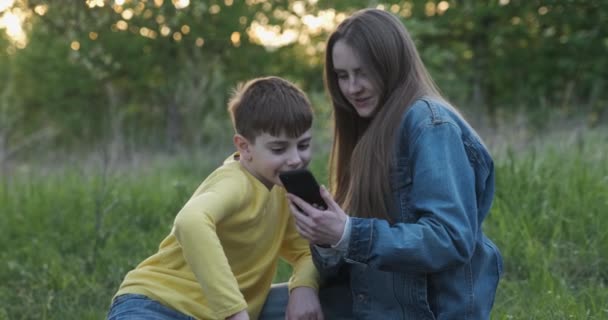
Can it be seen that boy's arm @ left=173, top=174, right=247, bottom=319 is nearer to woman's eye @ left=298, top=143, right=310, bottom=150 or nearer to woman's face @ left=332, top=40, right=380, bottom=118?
woman's eye @ left=298, top=143, right=310, bottom=150

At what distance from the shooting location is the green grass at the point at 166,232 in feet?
12.5

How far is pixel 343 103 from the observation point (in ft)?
9.37

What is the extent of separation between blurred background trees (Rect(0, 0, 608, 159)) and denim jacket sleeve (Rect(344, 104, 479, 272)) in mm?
3961

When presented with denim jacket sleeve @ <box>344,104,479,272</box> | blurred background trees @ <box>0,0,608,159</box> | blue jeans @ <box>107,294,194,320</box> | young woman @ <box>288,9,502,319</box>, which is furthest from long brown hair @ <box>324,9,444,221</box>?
blurred background trees @ <box>0,0,608,159</box>

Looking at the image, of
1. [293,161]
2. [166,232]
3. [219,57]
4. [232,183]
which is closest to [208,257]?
[232,183]

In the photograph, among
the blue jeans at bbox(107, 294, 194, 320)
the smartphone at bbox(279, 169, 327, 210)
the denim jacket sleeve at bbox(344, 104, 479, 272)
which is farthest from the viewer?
the blue jeans at bbox(107, 294, 194, 320)

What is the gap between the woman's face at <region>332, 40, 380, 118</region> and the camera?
2.63 metres

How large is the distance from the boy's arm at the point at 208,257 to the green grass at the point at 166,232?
4.77 ft

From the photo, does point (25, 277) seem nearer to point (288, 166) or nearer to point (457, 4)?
point (288, 166)

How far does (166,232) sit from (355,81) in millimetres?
2462

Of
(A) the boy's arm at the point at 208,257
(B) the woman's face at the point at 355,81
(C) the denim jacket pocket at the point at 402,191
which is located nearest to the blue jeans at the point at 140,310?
(A) the boy's arm at the point at 208,257

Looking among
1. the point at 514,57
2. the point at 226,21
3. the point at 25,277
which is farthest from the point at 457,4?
the point at 25,277

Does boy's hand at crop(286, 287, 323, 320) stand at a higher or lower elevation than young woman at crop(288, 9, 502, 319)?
lower

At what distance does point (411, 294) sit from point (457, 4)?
33.1 feet
